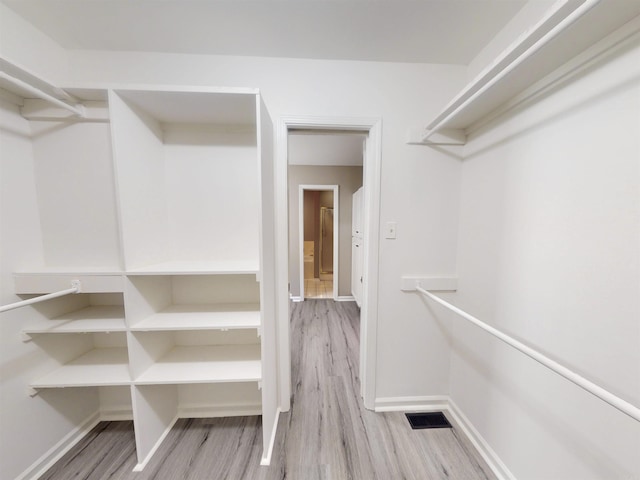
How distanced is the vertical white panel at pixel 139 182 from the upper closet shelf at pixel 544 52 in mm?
1670

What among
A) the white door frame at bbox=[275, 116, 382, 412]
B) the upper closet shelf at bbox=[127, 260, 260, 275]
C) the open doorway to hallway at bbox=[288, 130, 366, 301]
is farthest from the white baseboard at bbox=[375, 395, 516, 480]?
the open doorway to hallway at bbox=[288, 130, 366, 301]

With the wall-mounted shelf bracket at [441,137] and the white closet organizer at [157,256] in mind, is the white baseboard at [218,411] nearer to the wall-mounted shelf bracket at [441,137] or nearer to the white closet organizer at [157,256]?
the white closet organizer at [157,256]

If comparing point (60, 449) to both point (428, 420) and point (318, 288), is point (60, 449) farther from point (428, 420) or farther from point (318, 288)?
point (318, 288)

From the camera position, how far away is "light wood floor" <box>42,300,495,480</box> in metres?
1.18

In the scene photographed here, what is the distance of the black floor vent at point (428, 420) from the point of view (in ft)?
4.79

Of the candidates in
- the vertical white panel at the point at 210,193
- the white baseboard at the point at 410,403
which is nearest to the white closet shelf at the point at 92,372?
the vertical white panel at the point at 210,193

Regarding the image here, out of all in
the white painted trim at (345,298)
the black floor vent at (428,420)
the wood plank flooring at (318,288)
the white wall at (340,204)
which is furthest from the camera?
the wood plank flooring at (318,288)

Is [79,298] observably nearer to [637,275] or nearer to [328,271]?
[637,275]

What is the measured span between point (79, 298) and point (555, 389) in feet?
8.38

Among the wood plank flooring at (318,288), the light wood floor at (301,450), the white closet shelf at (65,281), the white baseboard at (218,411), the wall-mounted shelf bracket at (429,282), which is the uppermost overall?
the white closet shelf at (65,281)

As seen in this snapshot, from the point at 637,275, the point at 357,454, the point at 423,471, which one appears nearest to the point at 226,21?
the point at 637,275

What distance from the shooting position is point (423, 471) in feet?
3.92

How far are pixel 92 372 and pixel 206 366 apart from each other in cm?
62

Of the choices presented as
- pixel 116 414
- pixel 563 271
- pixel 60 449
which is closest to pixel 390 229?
pixel 563 271
